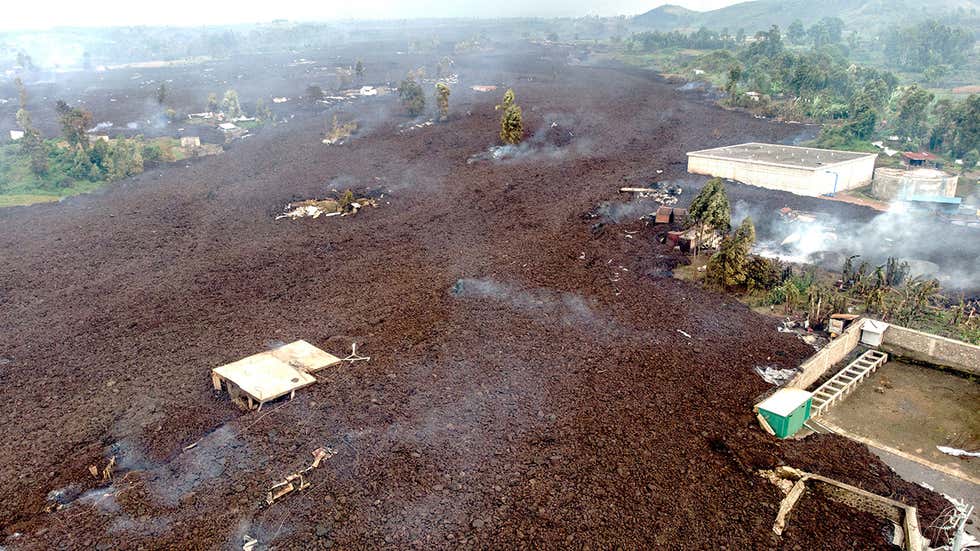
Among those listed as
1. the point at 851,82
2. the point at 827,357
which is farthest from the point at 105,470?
the point at 851,82

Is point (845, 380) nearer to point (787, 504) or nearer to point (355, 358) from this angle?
point (787, 504)

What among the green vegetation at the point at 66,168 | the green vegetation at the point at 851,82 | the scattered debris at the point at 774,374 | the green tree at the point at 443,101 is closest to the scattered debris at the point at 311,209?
the green vegetation at the point at 66,168

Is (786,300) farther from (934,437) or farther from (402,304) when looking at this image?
(402,304)

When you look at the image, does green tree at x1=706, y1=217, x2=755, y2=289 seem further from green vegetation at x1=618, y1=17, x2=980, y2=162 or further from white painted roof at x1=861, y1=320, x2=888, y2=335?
green vegetation at x1=618, y1=17, x2=980, y2=162

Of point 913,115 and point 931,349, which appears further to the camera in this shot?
point 913,115

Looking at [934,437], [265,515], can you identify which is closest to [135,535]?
[265,515]

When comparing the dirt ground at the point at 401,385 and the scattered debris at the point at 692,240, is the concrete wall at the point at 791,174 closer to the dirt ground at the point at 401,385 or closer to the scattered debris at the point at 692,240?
the dirt ground at the point at 401,385
